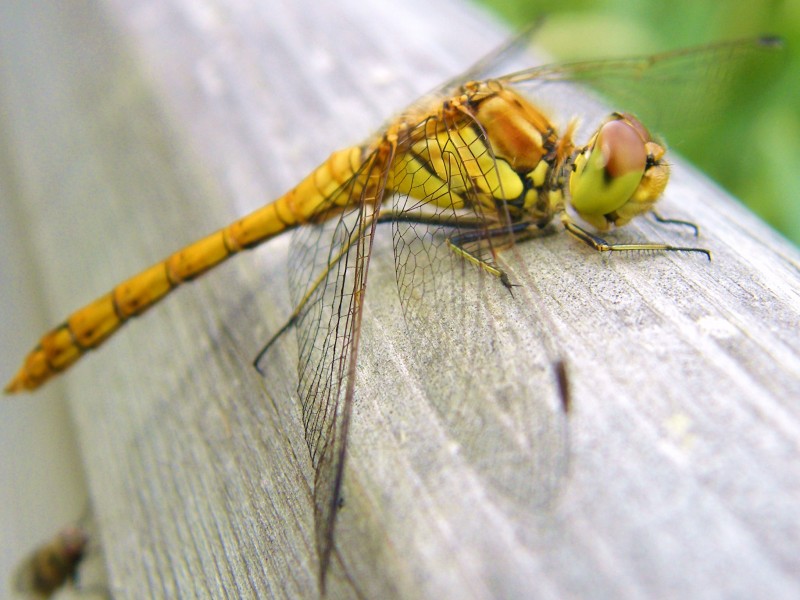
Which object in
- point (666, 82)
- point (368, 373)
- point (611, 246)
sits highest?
point (368, 373)

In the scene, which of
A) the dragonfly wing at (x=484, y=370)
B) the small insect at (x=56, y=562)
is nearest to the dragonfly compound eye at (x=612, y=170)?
the dragonfly wing at (x=484, y=370)

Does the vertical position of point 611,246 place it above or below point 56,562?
above

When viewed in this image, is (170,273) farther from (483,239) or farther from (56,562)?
(483,239)

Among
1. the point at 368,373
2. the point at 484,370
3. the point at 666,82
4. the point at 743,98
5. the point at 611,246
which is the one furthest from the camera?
the point at 743,98

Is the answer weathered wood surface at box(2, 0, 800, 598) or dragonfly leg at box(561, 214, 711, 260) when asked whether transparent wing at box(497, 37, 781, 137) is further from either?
dragonfly leg at box(561, 214, 711, 260)

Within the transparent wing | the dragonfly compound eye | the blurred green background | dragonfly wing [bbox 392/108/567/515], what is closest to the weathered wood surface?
dragonfly wing [bbox 392/108/567/515]

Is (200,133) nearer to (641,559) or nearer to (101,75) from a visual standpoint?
(101,75)

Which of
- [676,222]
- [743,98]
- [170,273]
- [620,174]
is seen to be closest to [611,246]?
[676,222]

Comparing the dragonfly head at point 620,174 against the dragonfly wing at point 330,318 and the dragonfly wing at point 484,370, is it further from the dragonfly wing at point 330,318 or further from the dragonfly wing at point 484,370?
the dragonfly wing at point 330,318
